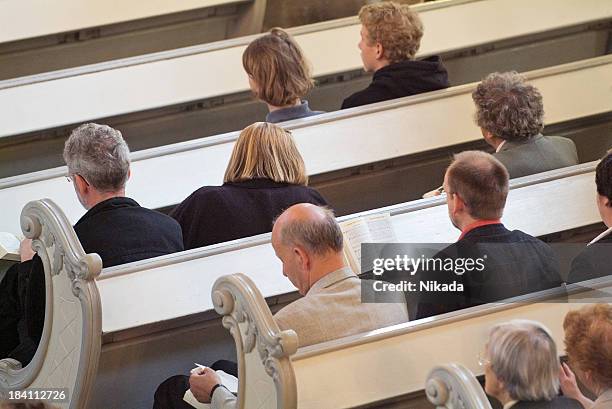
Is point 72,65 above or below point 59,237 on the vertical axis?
above

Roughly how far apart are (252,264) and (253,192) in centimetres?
29

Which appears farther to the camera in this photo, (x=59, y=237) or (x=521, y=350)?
(x=59, y=237)

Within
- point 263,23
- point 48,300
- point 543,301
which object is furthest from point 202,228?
point 263,23

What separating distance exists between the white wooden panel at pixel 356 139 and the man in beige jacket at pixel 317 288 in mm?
1358

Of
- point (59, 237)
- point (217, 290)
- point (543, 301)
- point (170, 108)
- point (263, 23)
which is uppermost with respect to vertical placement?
point (263, 23)

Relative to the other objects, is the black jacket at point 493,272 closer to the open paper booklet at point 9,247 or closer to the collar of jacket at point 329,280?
the collar of jacket at point 329,280

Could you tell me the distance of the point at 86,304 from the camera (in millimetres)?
3344

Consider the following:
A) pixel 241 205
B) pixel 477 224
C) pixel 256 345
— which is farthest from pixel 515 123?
pixel 256 345

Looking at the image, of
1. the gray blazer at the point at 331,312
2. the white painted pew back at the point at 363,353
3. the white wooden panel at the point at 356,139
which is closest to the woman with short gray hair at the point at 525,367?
the white painted pew back at the point at 363,353

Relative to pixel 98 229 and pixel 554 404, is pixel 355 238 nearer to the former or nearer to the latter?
pixel 98 229

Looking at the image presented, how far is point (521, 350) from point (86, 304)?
126 centimetres

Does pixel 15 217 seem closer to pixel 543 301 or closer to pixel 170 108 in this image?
pixel 170 108

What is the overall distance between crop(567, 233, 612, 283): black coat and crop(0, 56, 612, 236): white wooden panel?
1445 mm

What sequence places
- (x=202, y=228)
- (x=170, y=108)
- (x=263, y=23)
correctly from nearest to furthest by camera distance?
(x=202, y=228) < (x=170, y=108) < (x=263, y=23)
